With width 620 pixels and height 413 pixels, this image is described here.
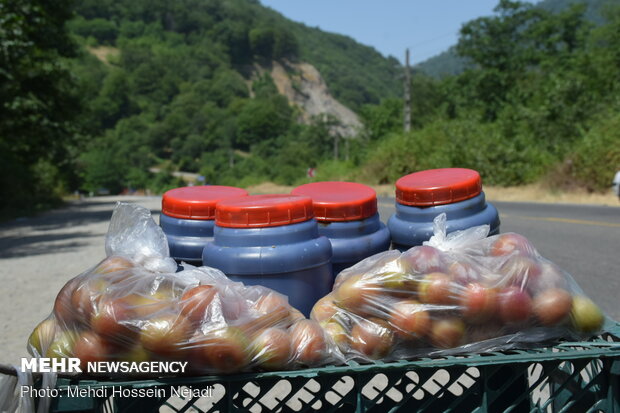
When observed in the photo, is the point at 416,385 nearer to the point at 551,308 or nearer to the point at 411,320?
the point at 411,320

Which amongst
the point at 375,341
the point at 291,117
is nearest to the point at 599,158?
the point at 375,341

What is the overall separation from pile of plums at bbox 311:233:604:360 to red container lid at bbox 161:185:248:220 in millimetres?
930

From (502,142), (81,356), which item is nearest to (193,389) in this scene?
(81,356)

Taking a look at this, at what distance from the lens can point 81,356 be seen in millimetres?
1950

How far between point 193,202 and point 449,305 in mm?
1364

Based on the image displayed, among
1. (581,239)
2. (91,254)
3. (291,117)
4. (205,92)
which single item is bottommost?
(91,254)

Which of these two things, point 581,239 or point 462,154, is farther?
point 462,154

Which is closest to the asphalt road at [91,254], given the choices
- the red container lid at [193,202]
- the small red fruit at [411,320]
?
the red container lid at [193,202]

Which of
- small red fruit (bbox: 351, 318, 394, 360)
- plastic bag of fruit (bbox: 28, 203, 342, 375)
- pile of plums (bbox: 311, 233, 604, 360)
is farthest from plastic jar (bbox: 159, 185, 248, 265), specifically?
small red fruit (bbox: 351, 318, 394, 360)

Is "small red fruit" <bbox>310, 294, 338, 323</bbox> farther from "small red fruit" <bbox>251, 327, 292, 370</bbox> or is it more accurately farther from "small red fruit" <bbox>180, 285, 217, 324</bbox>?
"small red fruit" <bbox>180, 285, 217, 324</bbox>

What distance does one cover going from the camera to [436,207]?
2.86 meters

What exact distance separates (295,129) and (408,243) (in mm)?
109604

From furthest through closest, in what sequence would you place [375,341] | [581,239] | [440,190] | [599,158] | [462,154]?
[462,154], [599,158], [581,239], [440,190], [375,341]

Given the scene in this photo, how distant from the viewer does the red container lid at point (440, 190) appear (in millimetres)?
2859
